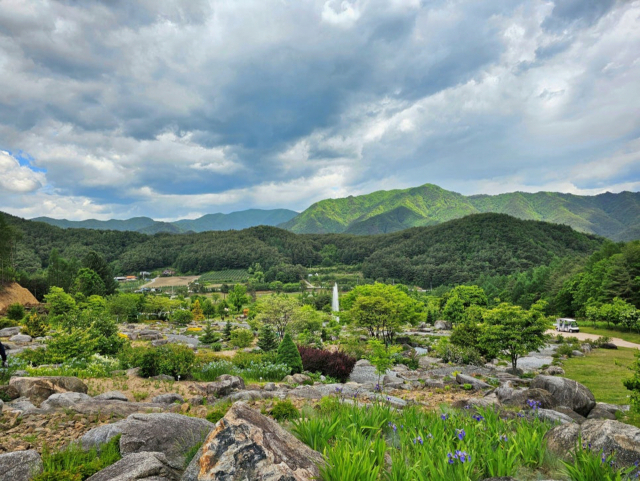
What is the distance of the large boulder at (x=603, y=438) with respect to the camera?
13.0 feet

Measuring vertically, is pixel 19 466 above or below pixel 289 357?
above

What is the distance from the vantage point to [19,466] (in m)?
3.92

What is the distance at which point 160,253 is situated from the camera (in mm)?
159375

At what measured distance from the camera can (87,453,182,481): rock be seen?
3539mm

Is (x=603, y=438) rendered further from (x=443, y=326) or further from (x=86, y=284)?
(x=86, y=284)

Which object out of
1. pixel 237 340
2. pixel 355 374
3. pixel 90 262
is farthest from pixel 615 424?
pixel 90 262

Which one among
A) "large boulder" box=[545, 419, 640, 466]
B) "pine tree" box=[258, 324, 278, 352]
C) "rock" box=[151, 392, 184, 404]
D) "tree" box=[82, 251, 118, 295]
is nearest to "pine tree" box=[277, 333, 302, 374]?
"rock" box=[151, 392, 184, 404]

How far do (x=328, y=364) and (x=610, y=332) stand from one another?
133ft

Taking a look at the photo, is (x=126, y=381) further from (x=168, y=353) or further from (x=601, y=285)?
(x=601, y=285)

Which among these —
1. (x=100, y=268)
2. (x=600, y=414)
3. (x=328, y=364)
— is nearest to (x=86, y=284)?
(x=100, y=268)

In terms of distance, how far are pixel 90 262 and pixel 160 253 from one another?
10404cm

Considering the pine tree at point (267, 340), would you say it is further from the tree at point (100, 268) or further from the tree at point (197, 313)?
the tree at point (100, 268)

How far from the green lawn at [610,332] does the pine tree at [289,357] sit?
119ft

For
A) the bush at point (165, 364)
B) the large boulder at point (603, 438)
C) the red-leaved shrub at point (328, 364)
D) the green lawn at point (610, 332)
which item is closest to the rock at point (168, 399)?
the bush at point (165, 364)
